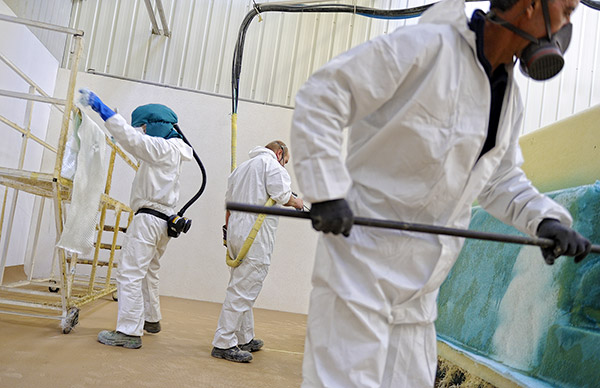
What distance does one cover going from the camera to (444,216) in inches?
55.1

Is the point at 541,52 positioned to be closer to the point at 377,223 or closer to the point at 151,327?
the point at 377,223

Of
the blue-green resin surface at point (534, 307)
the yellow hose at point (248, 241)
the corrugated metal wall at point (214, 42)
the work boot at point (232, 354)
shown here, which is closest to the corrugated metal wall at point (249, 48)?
the corrugated metal wall at point (214, 42)

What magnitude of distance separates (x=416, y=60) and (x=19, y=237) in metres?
5.65

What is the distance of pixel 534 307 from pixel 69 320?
8.95 feet

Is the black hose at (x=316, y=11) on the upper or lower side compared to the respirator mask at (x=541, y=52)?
upper

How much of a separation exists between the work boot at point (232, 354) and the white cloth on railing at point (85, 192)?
1.00 m

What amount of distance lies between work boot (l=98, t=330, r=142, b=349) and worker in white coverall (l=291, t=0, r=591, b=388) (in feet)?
7.59

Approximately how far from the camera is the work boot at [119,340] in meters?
3.33

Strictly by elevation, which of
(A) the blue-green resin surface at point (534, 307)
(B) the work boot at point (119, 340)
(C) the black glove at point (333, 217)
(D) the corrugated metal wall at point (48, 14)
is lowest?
(B) the work boot at point (119, 340)

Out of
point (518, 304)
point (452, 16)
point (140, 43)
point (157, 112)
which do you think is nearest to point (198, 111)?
point (140, 43)

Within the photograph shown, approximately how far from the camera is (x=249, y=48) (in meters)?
7.12

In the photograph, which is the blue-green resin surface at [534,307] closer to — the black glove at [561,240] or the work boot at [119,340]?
the black glove at [561,240]

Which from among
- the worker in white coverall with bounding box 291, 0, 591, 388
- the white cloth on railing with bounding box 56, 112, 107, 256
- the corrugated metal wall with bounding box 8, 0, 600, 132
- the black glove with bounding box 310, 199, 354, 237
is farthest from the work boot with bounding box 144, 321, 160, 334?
the corrugated metal wall with bounding box 8, 0, 600, 132

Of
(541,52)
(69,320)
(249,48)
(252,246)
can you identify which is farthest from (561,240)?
(249,48)
